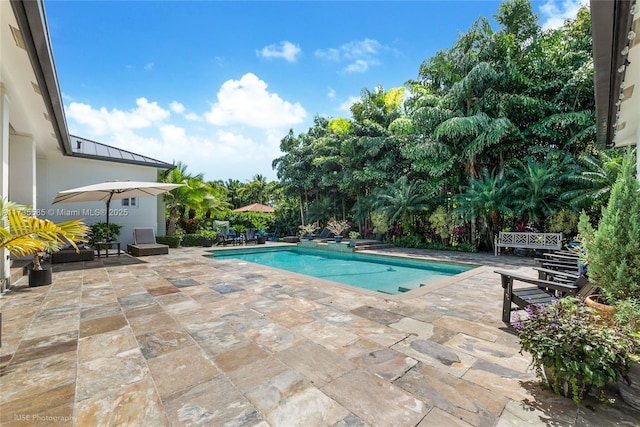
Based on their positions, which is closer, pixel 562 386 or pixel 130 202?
pixel 562 386

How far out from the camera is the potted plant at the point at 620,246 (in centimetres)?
276

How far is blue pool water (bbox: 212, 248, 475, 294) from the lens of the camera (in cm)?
819

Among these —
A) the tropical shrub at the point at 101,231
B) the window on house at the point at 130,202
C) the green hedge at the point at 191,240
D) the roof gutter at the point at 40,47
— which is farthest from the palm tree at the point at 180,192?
the roof gutter at the point at 40,47

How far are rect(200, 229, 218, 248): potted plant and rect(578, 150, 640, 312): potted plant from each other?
1437cm

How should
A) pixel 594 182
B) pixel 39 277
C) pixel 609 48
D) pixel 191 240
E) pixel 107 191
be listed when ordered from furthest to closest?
pixel 191 240, pixel 594 182, pixel 107 191, pixel 39 277, pixel 609 48

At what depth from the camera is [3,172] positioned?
5.18 metres

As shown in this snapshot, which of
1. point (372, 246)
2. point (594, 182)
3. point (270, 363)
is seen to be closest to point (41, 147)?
point (270, 363)

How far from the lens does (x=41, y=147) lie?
10.1m

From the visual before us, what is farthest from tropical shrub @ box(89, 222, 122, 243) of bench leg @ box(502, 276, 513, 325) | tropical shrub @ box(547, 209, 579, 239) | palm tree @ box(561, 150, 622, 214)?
tropical shrub @ box(547, 209, 579, 239)

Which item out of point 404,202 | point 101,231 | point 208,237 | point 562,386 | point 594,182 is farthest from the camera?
point 208,237

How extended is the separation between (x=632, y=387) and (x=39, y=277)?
8737mm

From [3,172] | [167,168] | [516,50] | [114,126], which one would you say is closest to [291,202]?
[167,168]

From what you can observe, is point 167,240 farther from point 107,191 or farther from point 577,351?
point 577,351

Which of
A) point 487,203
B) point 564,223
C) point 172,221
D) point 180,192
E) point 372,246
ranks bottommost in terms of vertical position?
point 372,246
